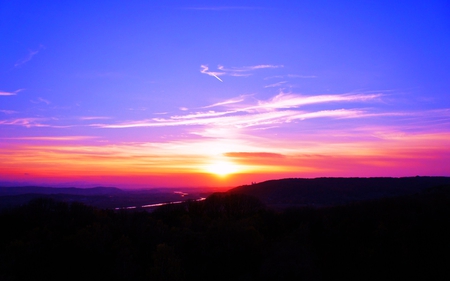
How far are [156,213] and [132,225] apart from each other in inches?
464

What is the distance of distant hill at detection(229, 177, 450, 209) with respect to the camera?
76.6 metres

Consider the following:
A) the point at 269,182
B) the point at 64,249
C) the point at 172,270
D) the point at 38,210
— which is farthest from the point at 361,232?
the point at 269,182

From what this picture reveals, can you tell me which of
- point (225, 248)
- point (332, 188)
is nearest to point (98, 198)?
point (332, 188)

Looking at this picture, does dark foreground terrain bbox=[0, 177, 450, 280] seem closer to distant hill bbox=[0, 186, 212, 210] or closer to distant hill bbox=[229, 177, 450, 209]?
distant hill bbox=[0, 186, 212, 210]

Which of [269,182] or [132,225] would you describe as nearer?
[132,225]

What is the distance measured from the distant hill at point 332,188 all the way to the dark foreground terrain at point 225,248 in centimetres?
4523

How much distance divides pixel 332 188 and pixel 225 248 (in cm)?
6454

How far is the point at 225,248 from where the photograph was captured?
898 inches

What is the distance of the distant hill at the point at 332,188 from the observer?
251ft

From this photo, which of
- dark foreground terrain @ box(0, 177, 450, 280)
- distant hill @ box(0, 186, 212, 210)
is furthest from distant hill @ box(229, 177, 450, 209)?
dark foreground terrain @ box(0, 177, 450, 280)

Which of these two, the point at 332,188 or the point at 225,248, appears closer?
the point at 225,248

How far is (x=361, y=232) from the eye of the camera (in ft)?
87.7

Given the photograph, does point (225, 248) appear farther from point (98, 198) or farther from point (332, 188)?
point (98, 198)

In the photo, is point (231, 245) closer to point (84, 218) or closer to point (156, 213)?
point (84, 218)
